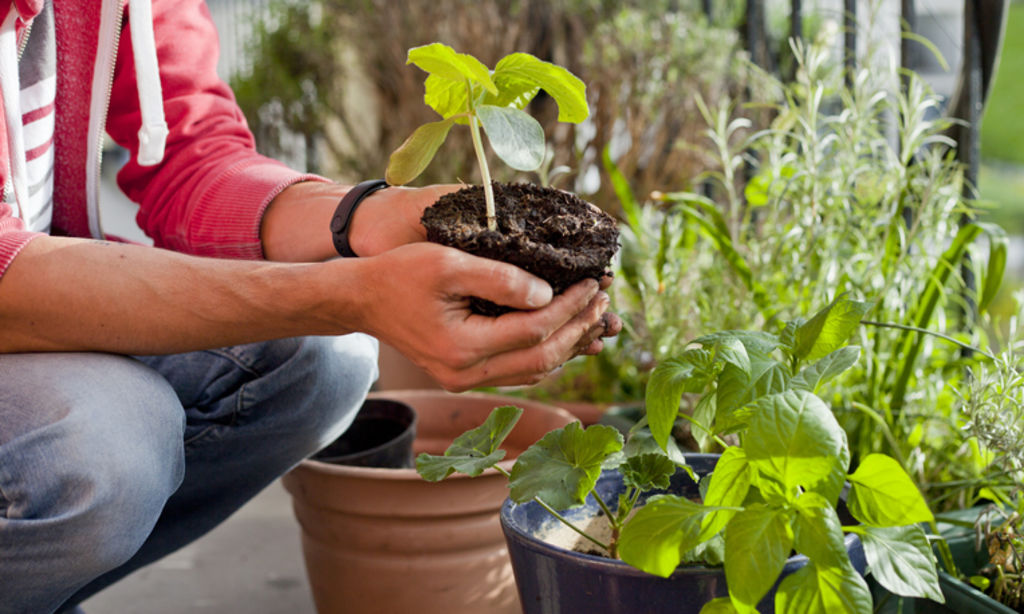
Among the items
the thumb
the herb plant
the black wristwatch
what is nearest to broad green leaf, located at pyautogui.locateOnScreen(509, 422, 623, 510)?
the herb plant

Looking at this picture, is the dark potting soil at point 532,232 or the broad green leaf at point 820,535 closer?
the broad green leaf at point 820,535

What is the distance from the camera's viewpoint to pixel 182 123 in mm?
1136

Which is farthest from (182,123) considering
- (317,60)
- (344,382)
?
(317,60)

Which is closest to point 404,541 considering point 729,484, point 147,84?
point 729,484

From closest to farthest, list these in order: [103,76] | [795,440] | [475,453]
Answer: [795,440] → [475,453] → [103,76]

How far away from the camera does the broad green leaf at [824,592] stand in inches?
22.7

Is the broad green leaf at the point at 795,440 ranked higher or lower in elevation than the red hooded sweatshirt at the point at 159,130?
lower

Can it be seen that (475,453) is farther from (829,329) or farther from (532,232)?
(829,329)

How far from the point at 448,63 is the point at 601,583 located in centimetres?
47

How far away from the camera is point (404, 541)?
1.10 meters

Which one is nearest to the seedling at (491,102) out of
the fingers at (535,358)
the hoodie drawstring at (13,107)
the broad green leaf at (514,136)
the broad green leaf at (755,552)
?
the broad green leaf at (514,136)

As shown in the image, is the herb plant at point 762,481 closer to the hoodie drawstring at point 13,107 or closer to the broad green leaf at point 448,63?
the broad green leaf at point 448,63

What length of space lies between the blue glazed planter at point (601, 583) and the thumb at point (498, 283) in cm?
21

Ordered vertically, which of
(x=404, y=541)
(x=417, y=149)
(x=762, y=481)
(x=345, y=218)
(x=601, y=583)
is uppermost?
(x=417, y=149)
